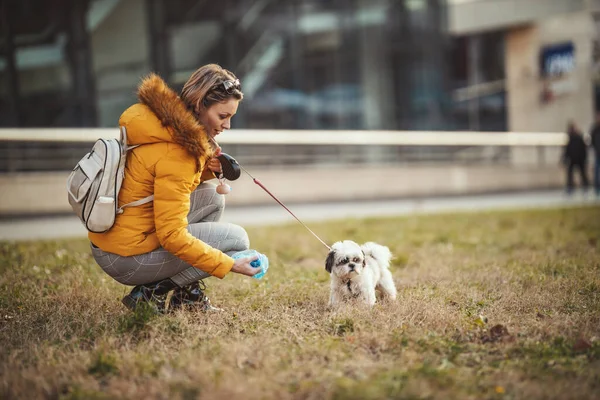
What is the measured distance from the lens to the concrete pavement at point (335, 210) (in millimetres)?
11078

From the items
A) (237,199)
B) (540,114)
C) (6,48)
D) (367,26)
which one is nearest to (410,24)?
(367,26)

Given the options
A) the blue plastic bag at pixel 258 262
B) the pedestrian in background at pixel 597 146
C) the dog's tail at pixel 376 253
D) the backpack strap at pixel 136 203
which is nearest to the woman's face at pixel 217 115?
the backpack strap at pixel 136 203

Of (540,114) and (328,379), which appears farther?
(540,114)

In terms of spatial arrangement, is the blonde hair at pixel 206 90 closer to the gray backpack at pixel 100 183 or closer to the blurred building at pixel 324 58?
the gray backpack at pixel 100 183

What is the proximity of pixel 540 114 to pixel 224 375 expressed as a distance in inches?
859

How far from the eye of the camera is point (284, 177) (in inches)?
659

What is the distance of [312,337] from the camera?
13.3 ft

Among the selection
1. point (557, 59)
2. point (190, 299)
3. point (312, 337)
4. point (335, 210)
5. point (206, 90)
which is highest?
point (557, 59)

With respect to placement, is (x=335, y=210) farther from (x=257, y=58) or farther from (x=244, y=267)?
(x=244, y=267)

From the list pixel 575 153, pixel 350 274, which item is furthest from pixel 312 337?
pixel 575 153

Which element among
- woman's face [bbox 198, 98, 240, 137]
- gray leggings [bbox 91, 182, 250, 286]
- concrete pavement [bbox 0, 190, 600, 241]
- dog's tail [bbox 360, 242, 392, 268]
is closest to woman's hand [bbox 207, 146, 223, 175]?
gray leggings [bbox 91, 182, 250, 286]

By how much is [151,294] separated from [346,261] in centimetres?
137

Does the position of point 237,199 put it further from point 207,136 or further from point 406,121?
point 207,136

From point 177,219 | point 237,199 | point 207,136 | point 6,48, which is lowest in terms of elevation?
point 237,199
